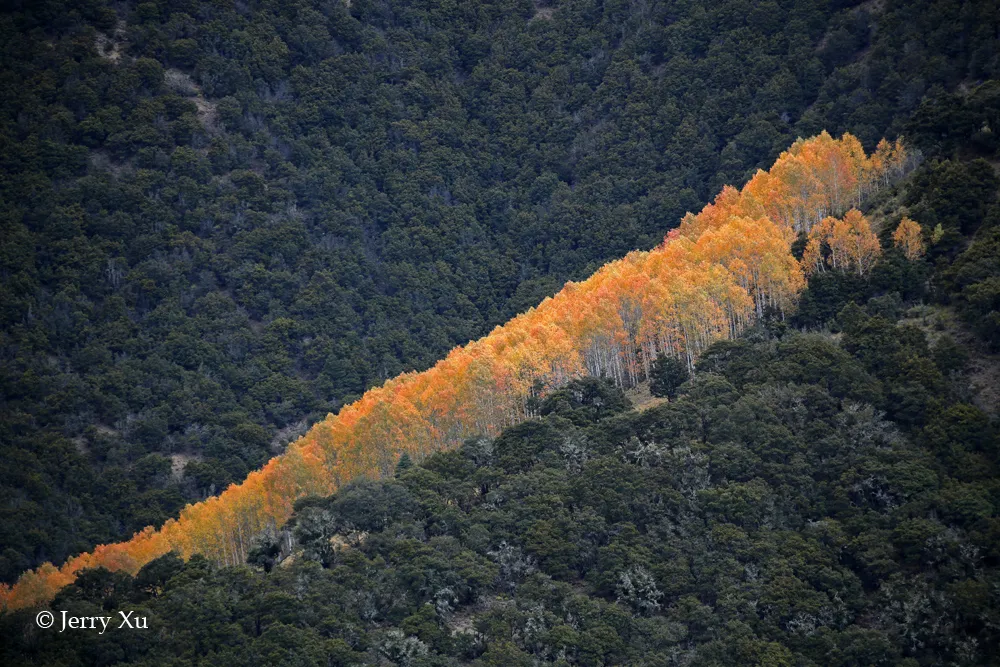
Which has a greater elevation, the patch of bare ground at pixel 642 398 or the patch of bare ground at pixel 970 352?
the patch of bare ground at pixel 642 398

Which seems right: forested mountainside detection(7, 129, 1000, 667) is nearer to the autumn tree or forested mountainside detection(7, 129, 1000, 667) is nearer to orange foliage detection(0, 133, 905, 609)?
the autumn tree

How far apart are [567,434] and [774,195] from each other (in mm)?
44811

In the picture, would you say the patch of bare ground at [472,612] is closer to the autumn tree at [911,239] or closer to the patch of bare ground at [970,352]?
the patch of bare ground at [970,352]

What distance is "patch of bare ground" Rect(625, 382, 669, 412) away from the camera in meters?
149

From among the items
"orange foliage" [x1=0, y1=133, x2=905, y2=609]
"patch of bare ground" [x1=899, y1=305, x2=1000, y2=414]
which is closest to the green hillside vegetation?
"patch of bare ground" [x1=899, y1=305, x2=1000, y2=414]

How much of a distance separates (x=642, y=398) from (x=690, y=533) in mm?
24242

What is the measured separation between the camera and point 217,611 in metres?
126

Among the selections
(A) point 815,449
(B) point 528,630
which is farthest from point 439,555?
(A) point 815,449

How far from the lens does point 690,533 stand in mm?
129875

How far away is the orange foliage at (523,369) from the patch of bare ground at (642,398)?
5.83 feet

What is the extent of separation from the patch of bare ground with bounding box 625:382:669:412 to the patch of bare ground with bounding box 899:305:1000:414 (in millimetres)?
22871

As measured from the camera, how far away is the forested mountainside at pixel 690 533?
397 ft

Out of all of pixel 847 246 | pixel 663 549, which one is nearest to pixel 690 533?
pixel 663 549

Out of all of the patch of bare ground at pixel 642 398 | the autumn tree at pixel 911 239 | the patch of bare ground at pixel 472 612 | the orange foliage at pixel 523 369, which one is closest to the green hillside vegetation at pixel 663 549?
the patch of bare ground at pixel 472 612
